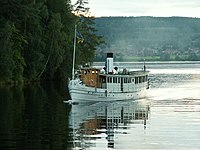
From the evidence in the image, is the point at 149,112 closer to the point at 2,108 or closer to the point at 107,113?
the point at 107,113

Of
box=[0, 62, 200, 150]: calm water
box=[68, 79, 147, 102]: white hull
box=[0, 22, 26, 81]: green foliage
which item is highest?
box=[0, 22, 26, 81]: green foliage

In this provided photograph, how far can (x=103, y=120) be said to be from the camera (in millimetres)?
39469

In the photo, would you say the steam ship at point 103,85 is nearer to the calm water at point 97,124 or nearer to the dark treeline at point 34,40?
the calm water at point 97,124

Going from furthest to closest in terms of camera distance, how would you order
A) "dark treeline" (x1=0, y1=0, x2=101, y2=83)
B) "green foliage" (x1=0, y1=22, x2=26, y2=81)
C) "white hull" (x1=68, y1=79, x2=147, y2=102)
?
1. "dark treeline" (x1=0, y1=0, x2=101, y2=83)
2. "green foliage" (x1=0, y1=22, x2=26, y2=81)
3. "white hull" (x1=68, y1=79, x2=147, y2=102)

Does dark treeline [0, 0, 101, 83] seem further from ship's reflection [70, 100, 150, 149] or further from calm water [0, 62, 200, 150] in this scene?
ship's reflection [70, 100, 150, 149]

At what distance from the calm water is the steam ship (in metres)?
1.70

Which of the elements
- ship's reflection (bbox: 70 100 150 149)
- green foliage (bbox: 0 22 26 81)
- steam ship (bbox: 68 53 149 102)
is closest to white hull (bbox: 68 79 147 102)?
steam ship (bbox: 68 53 149 102)

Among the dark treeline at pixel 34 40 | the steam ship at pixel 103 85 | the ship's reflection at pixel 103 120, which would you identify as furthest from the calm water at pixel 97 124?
the dark treeline at pixel 34 40

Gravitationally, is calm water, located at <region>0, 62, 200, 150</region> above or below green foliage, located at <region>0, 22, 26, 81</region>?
below

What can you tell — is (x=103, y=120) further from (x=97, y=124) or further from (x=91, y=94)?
(x=91, y=94)

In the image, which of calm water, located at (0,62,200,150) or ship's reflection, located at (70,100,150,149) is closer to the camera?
calm water, located at (0,62,200,150)

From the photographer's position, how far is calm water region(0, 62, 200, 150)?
28.4 m

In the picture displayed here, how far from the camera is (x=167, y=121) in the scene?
38031 millimetres

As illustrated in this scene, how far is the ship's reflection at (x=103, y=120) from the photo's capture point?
29.7 m
